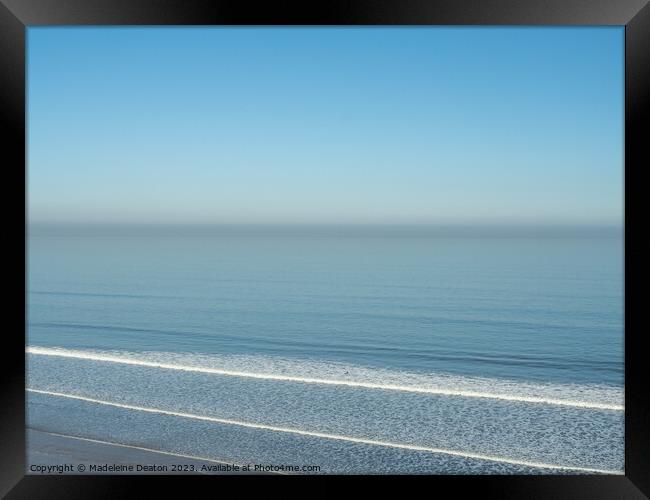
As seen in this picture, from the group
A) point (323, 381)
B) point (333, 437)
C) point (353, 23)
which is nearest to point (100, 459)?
point (333, 437)

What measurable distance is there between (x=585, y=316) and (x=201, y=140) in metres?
16.7

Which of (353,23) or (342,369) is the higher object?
(353,23)

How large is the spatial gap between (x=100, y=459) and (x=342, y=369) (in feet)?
8.98

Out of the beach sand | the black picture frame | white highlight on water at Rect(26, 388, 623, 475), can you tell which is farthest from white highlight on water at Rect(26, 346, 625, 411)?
the black picture frame

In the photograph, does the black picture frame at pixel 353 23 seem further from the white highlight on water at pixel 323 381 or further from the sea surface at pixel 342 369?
the white highlight on water at pixel 323 381

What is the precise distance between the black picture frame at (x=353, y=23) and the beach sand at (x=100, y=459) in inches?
55.9

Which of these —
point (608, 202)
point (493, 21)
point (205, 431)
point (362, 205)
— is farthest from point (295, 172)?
point (493, 21)

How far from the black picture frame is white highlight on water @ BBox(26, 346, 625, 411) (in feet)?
9.15

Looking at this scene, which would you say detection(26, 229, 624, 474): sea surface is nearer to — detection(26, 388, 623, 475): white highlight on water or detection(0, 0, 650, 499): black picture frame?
detection(26, 388, 623, 475): white highlight on water

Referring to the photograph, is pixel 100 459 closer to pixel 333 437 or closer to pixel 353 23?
pixel 333 437

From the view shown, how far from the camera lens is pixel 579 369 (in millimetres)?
5730

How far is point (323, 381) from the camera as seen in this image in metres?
5.14

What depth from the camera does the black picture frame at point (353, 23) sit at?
1.83 meters

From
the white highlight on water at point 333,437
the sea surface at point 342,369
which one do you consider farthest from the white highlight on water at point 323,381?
the white highlight on water at point 333,437
